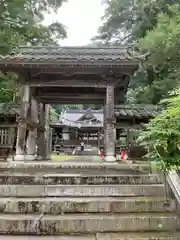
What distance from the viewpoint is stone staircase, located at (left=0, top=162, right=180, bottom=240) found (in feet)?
12.0

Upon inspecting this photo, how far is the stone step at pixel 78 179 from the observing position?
16.7 ft

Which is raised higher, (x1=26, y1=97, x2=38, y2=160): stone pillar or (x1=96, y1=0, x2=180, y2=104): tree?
(x1=96, y1=0, x2=180, y2=104): tree

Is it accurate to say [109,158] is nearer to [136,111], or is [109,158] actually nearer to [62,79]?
[136,111]

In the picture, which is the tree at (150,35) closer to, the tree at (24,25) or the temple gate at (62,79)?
the temple gate at (62,79)

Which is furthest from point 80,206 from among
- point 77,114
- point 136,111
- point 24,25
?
point 77,114

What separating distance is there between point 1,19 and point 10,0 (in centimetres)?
137

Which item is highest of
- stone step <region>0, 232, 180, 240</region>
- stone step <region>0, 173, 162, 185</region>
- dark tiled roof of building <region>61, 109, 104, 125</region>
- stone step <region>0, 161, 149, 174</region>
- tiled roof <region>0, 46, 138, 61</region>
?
dark tiled roof of building <region>61, 109, 104, 125</region>

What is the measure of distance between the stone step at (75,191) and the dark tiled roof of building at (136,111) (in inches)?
198

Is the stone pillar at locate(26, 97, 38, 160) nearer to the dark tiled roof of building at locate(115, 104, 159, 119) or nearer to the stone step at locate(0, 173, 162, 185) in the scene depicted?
the dark tiled roof of building at locate(115, 104, 159, 119)

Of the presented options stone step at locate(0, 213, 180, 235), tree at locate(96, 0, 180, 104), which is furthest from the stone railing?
tree at locate(96, 0, 180, 104)

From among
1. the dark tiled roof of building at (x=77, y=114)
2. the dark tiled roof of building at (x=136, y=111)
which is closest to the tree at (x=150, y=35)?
the dark tiled roof of building at (x=136, y=111)

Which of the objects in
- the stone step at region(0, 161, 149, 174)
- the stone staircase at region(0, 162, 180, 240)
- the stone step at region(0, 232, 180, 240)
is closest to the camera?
the stone step at region(0, 232, 180, 240)

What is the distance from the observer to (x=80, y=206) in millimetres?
4219

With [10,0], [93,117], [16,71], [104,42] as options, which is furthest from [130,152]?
[93,117]
